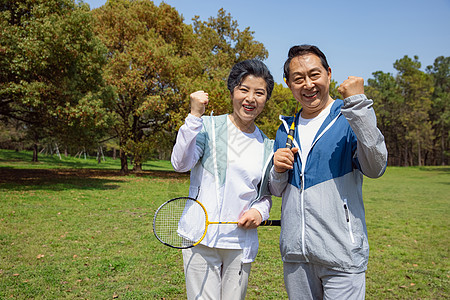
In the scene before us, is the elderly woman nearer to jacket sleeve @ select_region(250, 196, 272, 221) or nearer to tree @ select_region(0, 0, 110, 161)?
jacket sleeve @ select_region(250, 196, 272, 221)

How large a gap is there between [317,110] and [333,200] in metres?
0.67

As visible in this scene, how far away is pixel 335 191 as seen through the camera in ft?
6.92

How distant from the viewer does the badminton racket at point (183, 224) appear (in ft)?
8.00

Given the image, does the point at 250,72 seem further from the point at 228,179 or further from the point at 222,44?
the point at 222,44

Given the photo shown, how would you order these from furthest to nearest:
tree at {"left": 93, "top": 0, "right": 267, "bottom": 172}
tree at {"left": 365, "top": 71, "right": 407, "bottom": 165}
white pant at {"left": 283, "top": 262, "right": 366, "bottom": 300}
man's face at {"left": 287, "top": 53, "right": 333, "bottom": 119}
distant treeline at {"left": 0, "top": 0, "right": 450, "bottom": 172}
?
1. tree at {"left": 365, "top": 71, "right": 407, "bottom": 165}
2. tree at {"left": 93, "top": 0, "right": 267, "bottom": 172}
3. distant treeline at {"left": 0, "top": 0, "right": 450, "bottom": 172}
4. man's face at {"left": 287, "top": 53, "right": 333, "bottom": 119}
5. white pant at {"left": 283, "top": 262, "right": 366, "bottom": 300}

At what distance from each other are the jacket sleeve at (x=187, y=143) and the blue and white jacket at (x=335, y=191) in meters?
0.64

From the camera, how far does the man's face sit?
7.47ft

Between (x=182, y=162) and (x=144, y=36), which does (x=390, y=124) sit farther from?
(x=182, y=162)

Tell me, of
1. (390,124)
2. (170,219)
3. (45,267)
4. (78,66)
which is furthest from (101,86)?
(390,124)

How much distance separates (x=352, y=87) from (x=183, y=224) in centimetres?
155


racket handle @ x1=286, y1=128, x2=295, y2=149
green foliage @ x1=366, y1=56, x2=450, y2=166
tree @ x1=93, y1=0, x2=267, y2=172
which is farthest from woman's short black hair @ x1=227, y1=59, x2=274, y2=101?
green foliage @ x1=366, y1=56, x2=450, y2=166

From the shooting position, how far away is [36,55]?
44.7 ft

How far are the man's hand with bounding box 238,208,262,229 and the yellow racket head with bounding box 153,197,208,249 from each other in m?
0.27

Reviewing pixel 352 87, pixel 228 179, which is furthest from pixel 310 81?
pixel 228 179
